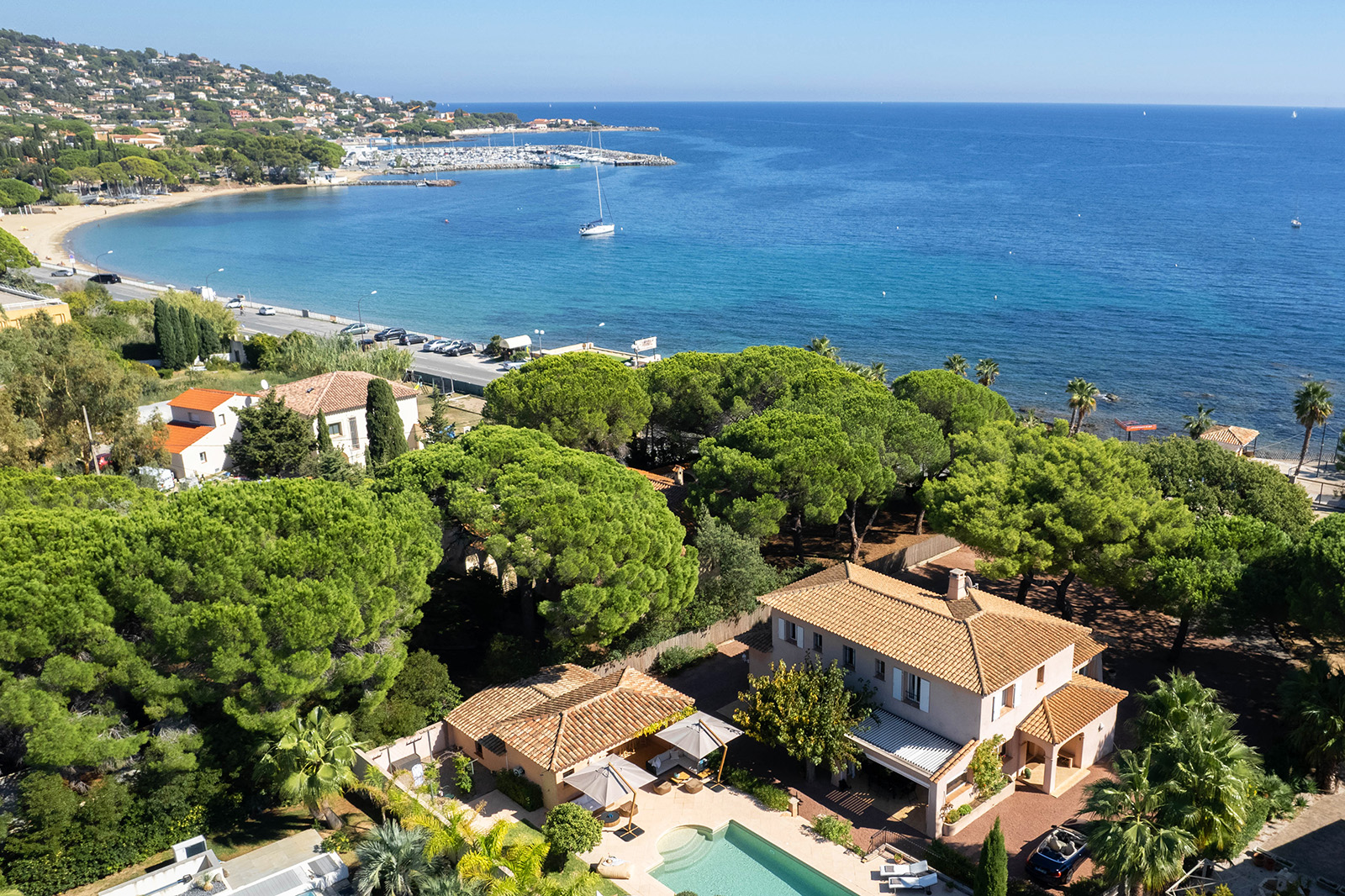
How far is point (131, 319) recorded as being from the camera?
7469 centimetres

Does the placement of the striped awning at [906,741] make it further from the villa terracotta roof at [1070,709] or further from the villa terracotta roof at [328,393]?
the villa terracotta roof at [328,393]

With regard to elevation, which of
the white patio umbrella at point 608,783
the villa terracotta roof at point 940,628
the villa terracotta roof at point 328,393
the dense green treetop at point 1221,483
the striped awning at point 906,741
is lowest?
the white patio umbrella at point 608,783

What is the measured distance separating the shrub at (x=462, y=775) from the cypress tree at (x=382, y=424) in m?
24.0

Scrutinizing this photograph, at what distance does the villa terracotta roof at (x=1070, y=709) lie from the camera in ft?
80.5

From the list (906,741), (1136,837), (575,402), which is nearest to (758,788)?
(906,741)

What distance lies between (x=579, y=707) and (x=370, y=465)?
22.6 meters

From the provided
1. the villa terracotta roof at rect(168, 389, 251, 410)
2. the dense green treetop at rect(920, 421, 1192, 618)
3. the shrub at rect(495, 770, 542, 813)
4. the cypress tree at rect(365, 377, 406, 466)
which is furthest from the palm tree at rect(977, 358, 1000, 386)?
the shrub at rect(495, 770, 542, 813)

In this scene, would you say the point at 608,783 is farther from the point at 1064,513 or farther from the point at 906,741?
the point at 1064,513

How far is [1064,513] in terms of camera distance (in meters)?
31.4

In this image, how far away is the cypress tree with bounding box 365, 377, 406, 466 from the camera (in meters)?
46.6

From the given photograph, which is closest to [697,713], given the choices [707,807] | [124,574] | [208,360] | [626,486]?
[707,807]

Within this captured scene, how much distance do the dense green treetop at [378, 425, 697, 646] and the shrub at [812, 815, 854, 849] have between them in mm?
7709

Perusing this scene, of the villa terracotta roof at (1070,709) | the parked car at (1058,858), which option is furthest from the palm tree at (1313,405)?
the parked car at (1058,858)

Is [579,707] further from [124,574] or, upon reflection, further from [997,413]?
[997,413]
